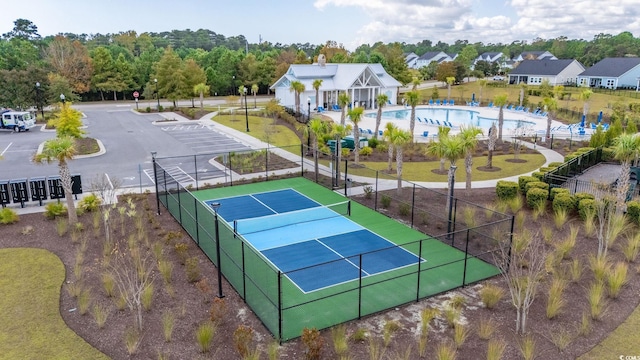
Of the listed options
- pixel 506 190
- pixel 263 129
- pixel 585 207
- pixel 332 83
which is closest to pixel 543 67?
pixel 332 83

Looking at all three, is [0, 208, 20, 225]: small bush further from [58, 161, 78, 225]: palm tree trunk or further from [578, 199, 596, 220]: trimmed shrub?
[578, 199, 596, 220]: trimmed shrub

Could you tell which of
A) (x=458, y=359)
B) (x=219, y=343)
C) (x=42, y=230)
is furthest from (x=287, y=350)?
(x=42, y=230)

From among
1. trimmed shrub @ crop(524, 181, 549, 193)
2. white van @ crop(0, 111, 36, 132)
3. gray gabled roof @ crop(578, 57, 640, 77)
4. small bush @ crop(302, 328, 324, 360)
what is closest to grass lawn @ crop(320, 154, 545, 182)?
trimmed shrub @ crop(524, 181, 549, 193)

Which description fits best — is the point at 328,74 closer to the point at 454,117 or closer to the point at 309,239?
the point at 454,117

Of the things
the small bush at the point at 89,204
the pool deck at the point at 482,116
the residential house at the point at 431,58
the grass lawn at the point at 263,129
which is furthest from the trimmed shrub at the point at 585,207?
the residential house at the point at 431,58

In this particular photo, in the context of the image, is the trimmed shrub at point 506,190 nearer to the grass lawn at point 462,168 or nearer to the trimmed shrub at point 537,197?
the trimmed shrub at point 537,197

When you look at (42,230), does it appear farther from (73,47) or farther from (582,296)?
(73,47)
